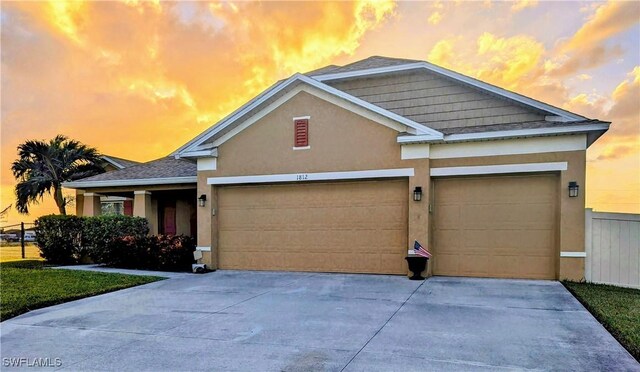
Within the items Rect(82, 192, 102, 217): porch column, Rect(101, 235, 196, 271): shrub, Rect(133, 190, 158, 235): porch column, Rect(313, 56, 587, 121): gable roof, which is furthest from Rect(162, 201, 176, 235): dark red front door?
Rect(313, 56, 587, 121): gable roof

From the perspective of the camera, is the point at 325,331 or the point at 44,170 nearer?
the point at 325,331

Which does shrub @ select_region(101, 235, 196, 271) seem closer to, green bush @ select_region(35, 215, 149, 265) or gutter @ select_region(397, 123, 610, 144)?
green bush @ select_region(35, 215, 149, 265)

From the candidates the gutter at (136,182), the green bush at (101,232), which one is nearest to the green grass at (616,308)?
the gutter at (136,182)

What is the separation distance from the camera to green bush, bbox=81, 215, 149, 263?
12.9 meters

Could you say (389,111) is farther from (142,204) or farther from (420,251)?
(142,204)

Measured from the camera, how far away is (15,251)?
60.5ft

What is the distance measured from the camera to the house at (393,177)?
8859 mm

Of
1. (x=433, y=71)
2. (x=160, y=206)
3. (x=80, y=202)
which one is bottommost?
(x=160, y=206)

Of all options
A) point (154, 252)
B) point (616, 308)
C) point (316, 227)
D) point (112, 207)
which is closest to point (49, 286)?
point (154, 252)

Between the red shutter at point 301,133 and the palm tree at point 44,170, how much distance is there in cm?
1328

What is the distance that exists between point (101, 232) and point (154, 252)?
2676 millimetres

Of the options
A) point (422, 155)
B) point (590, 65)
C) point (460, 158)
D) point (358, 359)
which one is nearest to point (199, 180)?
point (422, 155)

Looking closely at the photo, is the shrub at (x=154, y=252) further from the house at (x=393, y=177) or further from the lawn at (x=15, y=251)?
the lawn at (x=15, y=251)

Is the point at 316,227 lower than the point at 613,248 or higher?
higher
